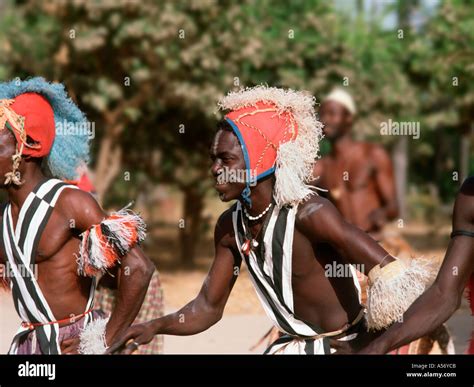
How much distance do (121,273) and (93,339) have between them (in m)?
0.31

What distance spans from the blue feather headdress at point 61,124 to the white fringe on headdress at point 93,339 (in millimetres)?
860

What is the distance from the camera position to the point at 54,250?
407 cm

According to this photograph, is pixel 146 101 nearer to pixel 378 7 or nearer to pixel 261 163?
pixel 261 163

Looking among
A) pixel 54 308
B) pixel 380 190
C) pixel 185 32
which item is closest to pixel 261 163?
pixel 54 308

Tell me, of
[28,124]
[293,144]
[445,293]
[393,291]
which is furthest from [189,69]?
[445,293]

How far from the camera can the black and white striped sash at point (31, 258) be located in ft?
13.3

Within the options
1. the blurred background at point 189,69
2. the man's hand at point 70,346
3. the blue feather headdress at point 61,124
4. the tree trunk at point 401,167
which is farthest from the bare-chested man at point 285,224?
the tree trunk at point 401,167

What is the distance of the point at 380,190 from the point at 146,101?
166 inches

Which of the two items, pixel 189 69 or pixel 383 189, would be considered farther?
pixel 189 69

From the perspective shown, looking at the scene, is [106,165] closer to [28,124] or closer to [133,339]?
[28,124]

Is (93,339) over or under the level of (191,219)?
under

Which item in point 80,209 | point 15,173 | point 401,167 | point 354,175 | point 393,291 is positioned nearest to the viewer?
point 393,291

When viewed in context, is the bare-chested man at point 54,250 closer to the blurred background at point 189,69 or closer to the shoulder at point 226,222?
the shoulder at point 226,222

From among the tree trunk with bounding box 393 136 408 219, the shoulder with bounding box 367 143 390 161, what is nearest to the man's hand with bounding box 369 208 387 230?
the shoulder with bounding box 367 143 390 161
